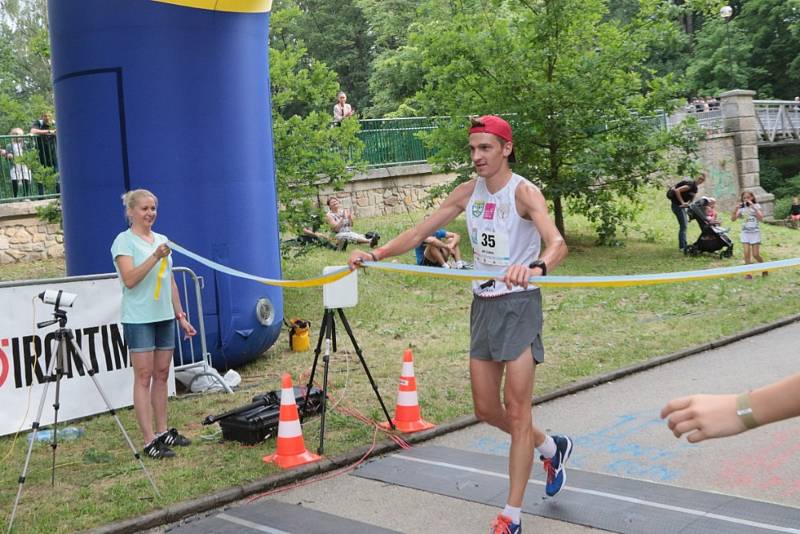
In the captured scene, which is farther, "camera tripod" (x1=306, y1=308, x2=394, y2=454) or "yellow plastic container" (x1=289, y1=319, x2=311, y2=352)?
"yellow plastic container" (x1=289, y1=319, x2=311, y2=352)

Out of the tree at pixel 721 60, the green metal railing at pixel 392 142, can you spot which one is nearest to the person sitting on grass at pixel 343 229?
the green metal railing at pixel 392 142

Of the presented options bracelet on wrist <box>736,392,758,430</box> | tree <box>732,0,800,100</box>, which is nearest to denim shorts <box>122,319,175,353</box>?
bracelet on wrist <box>736,392,758,430</box>

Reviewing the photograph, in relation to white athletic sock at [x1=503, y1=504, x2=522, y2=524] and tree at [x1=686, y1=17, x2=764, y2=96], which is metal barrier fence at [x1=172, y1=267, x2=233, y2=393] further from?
tree at [x1=686, y1=17, x2=764, y2=96]

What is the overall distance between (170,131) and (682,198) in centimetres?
1436

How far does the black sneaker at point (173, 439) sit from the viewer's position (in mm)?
6552

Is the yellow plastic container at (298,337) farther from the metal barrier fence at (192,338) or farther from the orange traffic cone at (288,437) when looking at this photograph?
the orange traffic cone at (288,437)

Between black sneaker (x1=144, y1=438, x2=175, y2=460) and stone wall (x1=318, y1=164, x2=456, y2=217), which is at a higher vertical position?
stone wall (x1=318, y1=164, x2=456, y2=217)

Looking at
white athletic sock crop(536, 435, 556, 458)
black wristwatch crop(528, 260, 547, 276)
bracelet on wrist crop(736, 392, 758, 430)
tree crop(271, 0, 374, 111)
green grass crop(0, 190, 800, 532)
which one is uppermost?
tree crop(271, 0, 374, 111)

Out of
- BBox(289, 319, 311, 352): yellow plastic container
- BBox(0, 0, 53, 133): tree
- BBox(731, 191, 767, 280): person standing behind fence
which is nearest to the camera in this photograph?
BBox(289, 319, 311, 352): yellow plastic container

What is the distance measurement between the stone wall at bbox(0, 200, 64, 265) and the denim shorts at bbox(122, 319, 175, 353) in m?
10.3

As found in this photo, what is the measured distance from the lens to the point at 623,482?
560cm

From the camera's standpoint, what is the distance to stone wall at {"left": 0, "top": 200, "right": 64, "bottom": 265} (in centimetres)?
1573

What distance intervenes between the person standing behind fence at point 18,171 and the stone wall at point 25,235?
51cm

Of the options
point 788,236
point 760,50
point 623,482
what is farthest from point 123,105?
point 760,50
